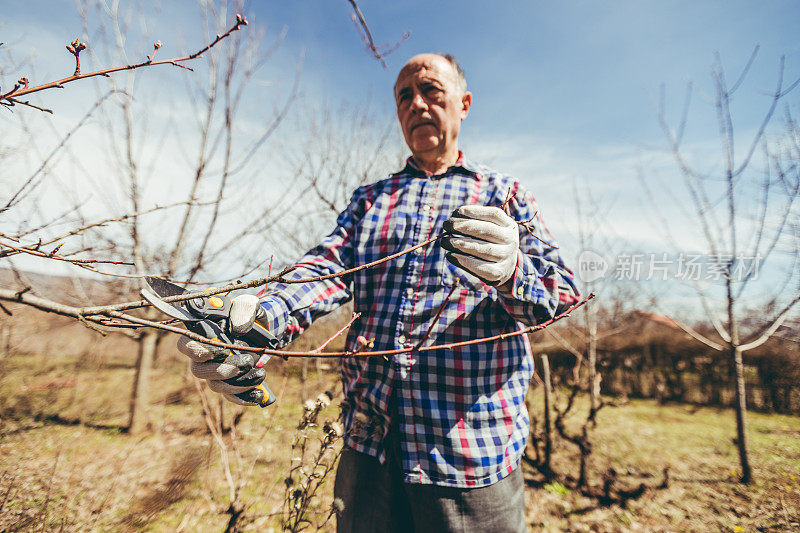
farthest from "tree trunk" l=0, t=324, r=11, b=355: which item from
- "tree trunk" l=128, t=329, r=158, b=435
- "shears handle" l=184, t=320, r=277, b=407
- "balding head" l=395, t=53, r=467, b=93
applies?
"balding head" l=395, t=53, r=467, b=93

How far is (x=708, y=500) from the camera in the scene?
13.6 ft

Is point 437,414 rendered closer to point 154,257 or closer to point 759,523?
point 759,523

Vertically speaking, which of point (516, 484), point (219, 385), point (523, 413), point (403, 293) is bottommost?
point (516, 484)

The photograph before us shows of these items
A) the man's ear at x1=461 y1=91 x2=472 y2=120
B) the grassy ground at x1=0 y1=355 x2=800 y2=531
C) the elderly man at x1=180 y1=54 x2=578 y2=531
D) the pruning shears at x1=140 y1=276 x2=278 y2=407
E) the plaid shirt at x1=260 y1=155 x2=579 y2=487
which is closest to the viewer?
the pruning shears at x1=140 y1=276 x2=278 y2=407

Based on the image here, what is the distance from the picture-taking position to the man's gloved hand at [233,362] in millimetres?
1131

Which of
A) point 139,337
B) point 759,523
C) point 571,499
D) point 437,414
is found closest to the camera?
point 437,414

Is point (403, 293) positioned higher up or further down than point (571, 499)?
higher up

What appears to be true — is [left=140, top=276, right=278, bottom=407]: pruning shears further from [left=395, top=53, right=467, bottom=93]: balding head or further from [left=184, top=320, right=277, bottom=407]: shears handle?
[left=395, top=53, right=467, bottom=93]: balding head

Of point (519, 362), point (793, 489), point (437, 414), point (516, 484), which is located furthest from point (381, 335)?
point (793, 489)

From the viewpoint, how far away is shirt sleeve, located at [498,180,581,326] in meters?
1.30

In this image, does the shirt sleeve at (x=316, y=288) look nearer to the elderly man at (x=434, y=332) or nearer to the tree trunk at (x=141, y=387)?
the elderly man at (x=434, y=332)

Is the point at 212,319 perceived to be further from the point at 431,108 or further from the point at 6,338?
the point at 6,338

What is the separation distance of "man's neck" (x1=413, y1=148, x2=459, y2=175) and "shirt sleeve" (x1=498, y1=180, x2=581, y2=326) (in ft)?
1.20

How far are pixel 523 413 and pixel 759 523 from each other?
4.15 metres
